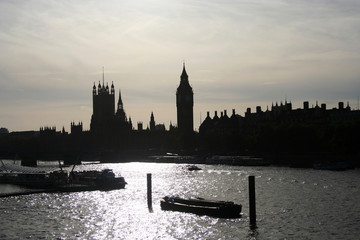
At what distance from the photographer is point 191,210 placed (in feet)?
166

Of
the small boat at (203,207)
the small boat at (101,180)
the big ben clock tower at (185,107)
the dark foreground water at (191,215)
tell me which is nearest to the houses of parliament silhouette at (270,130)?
the big ben clock tower at (185,107)

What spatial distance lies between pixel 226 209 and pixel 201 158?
280 feet

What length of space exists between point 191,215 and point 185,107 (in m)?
144

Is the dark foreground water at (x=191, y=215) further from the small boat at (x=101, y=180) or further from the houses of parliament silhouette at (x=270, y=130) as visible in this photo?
the houses of parliament silhouette at (x=270, y=130)

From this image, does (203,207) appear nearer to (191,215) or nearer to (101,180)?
(191,215)

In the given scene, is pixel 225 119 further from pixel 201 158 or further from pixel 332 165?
pixel 332 165

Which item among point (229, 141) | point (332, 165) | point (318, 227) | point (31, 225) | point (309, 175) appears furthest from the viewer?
point (229, 141)

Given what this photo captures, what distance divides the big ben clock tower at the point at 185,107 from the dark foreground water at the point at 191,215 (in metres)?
114

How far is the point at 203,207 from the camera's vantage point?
163ft

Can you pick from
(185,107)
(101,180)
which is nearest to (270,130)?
(101,180)

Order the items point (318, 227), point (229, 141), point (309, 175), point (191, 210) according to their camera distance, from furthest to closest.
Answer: point (229, 141), point (309, 175), point (191, 210), point (318, 227)

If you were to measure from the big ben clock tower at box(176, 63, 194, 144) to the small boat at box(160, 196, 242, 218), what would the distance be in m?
131

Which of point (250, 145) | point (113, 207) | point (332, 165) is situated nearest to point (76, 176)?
point (113, 207)

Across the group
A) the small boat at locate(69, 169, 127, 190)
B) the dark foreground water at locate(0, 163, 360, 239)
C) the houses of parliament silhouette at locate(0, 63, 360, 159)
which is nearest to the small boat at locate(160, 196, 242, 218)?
the dark foreground water at locate(0, 163, 360, 239)
